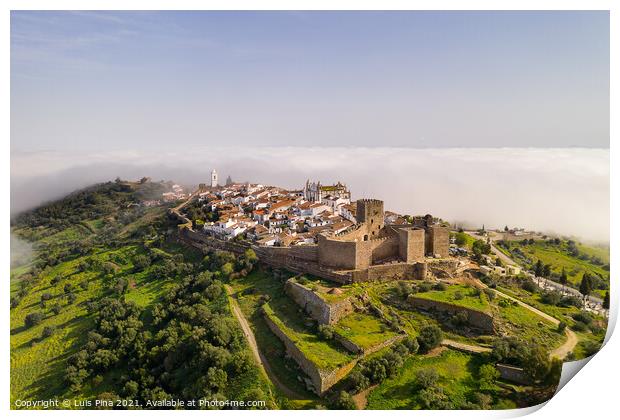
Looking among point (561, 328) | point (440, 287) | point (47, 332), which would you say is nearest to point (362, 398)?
point (440, 287)

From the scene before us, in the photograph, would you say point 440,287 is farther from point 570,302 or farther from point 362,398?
point 362,398

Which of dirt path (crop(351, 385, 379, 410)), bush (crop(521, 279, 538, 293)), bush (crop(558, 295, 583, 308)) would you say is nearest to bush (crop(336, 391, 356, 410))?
dirt path (crop(351, 385, 379, 410))

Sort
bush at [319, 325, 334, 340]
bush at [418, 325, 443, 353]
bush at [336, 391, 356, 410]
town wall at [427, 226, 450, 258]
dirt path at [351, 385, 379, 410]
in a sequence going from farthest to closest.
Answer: town wall at [427, 226, 450, 258], bush at [319, 325, 334, 340], bush at [418, 325, 443, 353], dirt path at [351, 385, 379, 410], bush at [336, 391, 356, 410]

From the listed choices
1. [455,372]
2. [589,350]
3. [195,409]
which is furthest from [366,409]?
[589,350]

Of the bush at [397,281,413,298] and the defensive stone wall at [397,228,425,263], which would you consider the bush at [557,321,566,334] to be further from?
the defensive stone wall at [397,228,425,263]

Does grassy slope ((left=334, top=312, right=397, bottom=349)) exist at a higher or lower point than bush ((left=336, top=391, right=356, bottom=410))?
higher
